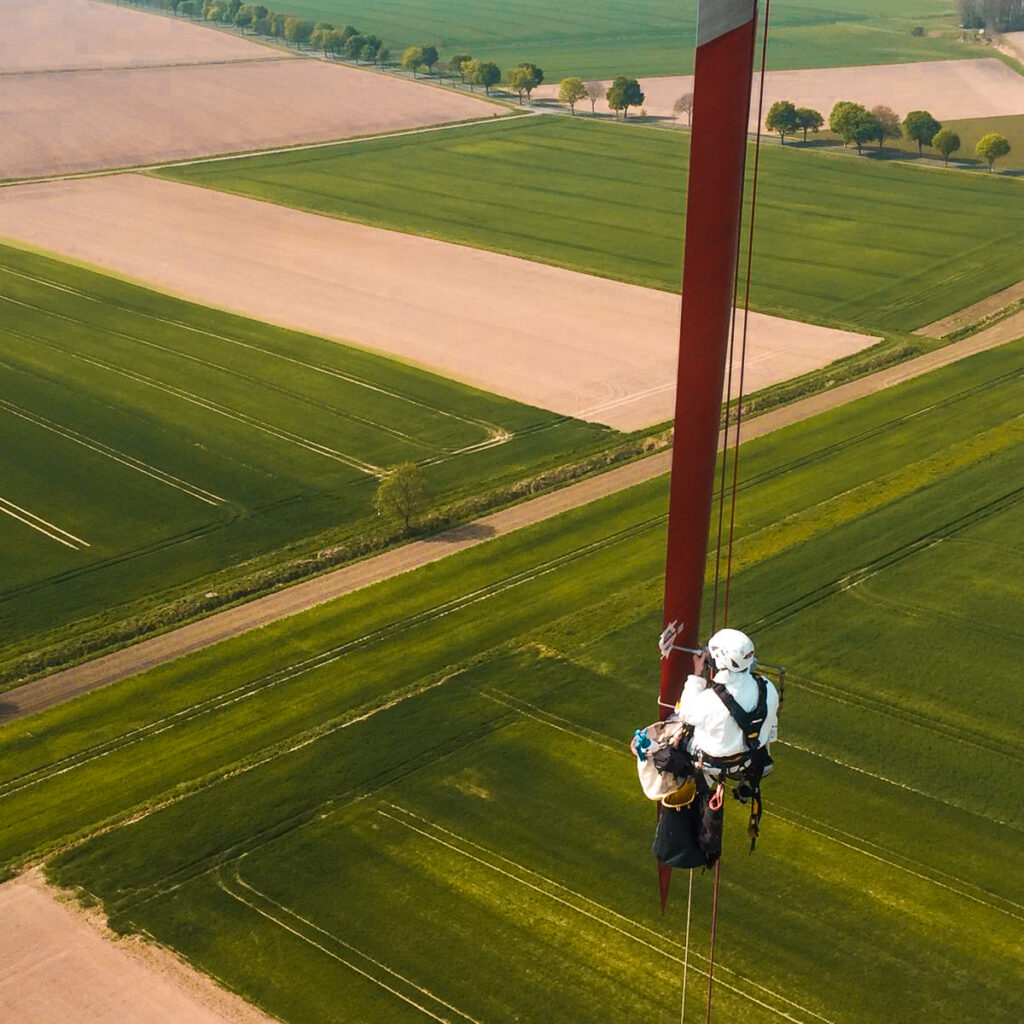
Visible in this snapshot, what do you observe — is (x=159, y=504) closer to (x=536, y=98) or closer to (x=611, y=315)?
(x=611, y=315)

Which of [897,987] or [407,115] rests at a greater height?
[407,115]

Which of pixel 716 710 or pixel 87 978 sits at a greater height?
pixel 716 710

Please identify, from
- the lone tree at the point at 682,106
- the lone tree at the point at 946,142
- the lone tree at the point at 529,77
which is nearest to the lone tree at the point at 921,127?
the lone tree at the point at 946,142

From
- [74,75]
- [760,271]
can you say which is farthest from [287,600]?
[74,75]

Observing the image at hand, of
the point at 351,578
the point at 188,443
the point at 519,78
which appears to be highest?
the point at 519,78

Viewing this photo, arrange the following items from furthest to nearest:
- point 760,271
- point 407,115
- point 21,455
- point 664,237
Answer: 1. point 407,115
2. point 664,237
3. point 760,271
4. point 21,455

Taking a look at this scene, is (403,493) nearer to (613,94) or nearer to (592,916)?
(592,916)

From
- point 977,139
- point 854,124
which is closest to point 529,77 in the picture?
point 854,124

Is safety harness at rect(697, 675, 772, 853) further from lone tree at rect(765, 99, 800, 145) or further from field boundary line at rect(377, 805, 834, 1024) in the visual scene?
lone tree at rect(765, 99, 800, 145)
